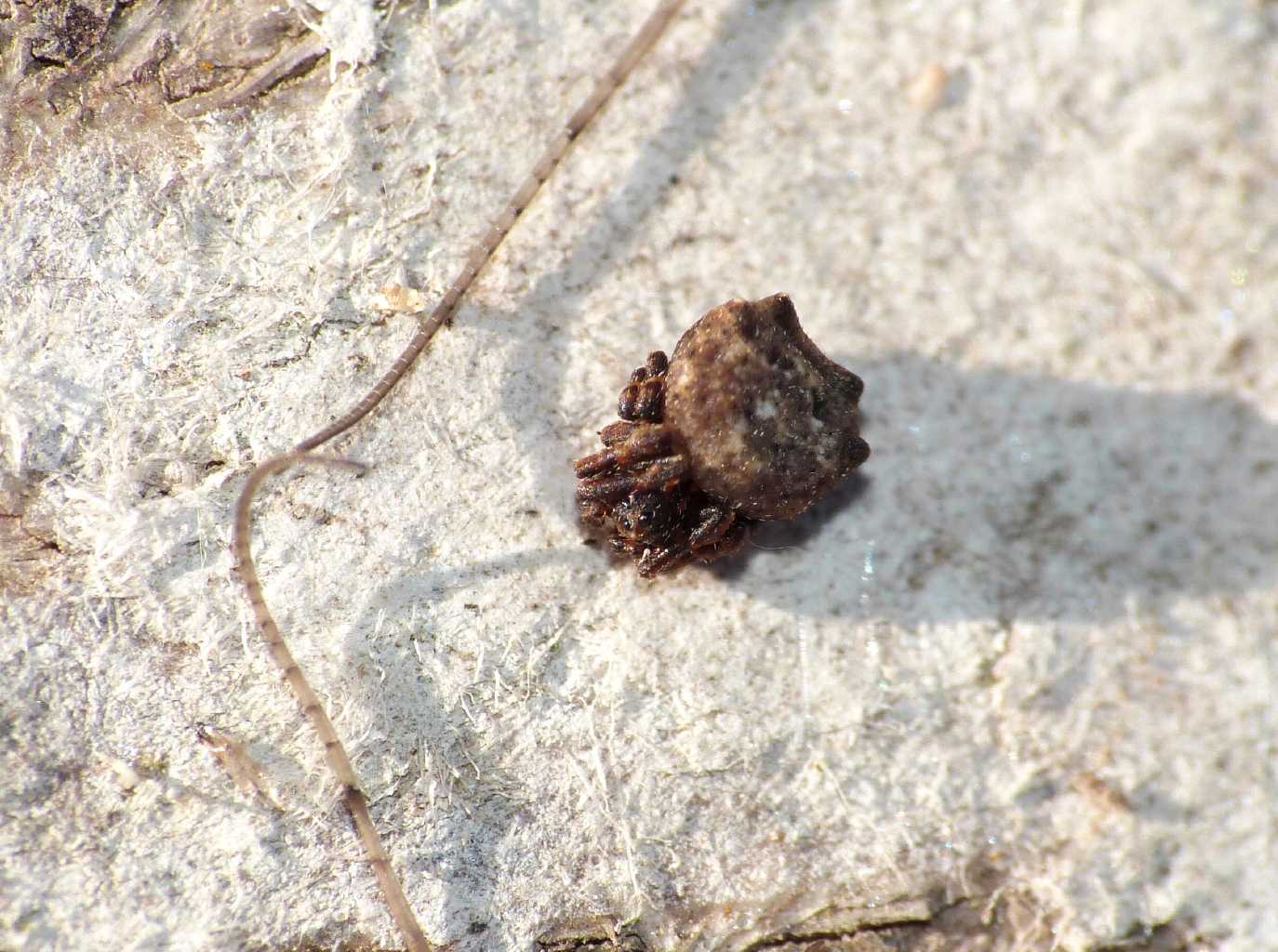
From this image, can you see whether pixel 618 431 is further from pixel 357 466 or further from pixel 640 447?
pixel 357 466

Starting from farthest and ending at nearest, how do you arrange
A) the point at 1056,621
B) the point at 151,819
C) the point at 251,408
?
1. the point at 1056,621
2. the point at 251,408
3. the point at 151,819

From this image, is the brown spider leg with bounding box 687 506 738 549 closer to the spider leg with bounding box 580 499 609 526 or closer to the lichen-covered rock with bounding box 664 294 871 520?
the lichen-covered rock with bounding box 664 294 871 520

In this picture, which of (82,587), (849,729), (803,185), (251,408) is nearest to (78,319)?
(251,408)

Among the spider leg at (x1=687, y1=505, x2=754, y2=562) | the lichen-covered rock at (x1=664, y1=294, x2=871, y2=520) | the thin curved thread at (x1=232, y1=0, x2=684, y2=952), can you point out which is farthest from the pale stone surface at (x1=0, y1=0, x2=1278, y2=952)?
the lichen-covered rock at (x1=664, y1=294, x2=871, y2=520)

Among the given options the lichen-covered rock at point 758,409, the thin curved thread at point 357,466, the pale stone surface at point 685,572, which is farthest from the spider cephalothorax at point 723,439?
the thin curved thread at point 357,466

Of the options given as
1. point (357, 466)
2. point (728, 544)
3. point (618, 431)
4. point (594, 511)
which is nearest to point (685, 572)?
point (728, 544)

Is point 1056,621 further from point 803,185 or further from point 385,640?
point 385,640

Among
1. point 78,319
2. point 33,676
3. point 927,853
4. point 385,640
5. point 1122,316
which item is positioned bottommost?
point 927,853
